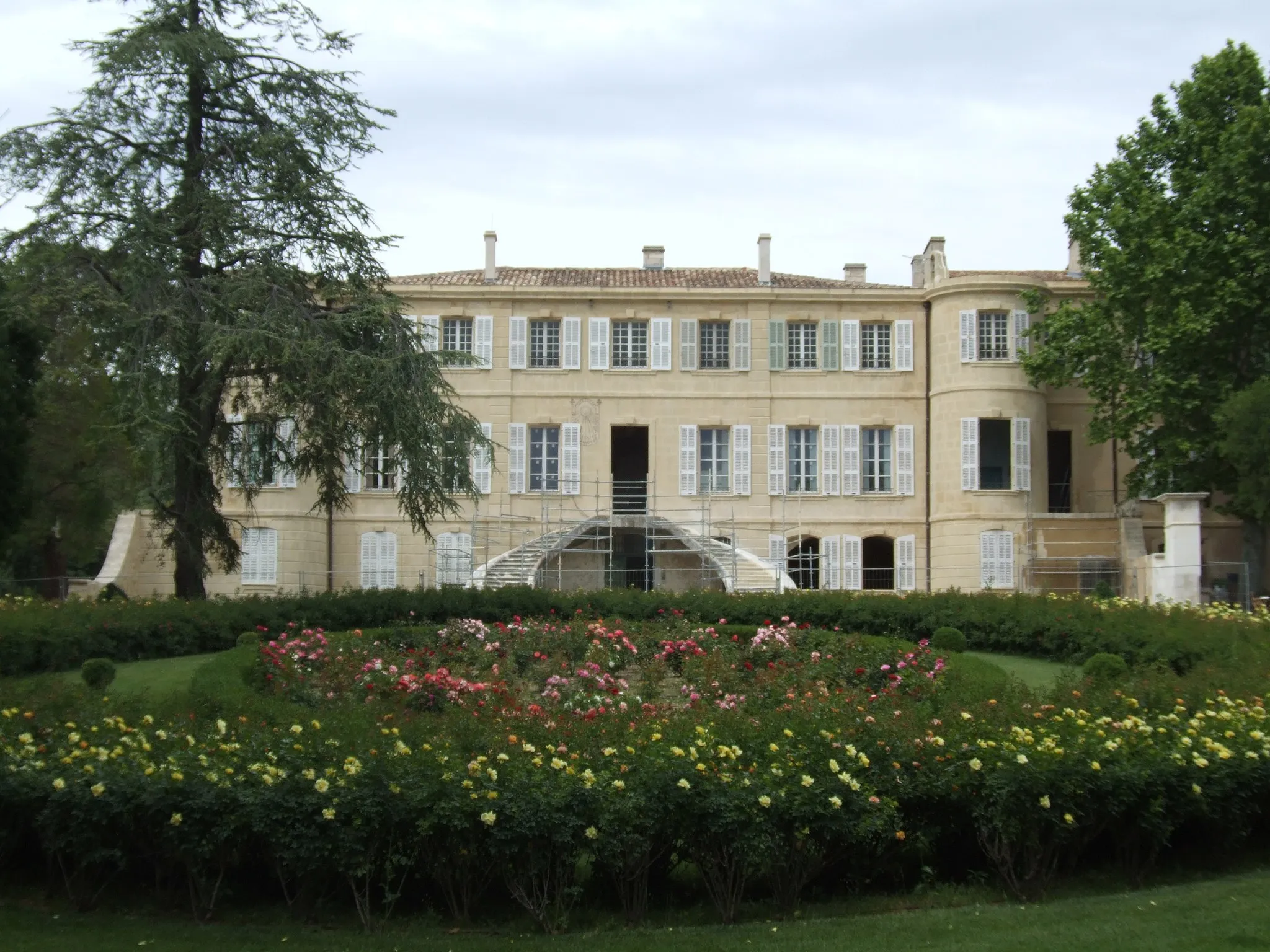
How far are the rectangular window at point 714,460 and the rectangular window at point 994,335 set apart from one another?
623 cm

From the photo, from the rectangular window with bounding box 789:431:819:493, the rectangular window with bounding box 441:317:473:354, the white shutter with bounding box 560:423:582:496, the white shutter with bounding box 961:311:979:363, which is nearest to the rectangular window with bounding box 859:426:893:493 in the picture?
the rectangular window with bounding box 789:431:819:493

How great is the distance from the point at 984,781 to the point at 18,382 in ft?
62.2

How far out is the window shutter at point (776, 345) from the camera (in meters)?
32.6

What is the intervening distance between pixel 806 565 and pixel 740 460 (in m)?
2.93

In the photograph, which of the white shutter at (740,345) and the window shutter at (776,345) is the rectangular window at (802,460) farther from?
the white shutter at (740,345)

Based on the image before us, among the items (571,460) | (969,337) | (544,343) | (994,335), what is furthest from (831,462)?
(544,343)

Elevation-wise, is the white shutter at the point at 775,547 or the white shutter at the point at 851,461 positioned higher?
the white shutter at the point at 851,461

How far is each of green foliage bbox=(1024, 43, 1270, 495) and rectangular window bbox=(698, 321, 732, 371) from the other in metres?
7.45

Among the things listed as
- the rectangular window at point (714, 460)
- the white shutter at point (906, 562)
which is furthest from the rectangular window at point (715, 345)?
the white shutter at point (906, 562)

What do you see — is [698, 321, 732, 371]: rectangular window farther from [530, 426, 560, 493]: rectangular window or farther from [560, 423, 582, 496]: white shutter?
[530, 426, 560, 493]: rectangular window

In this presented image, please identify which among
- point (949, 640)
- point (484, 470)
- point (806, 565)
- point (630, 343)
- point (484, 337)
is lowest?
point (949, 640)

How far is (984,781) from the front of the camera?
7.77 meters

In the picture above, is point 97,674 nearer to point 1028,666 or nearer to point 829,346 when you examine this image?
point 1028,666

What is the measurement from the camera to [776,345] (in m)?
32.6
